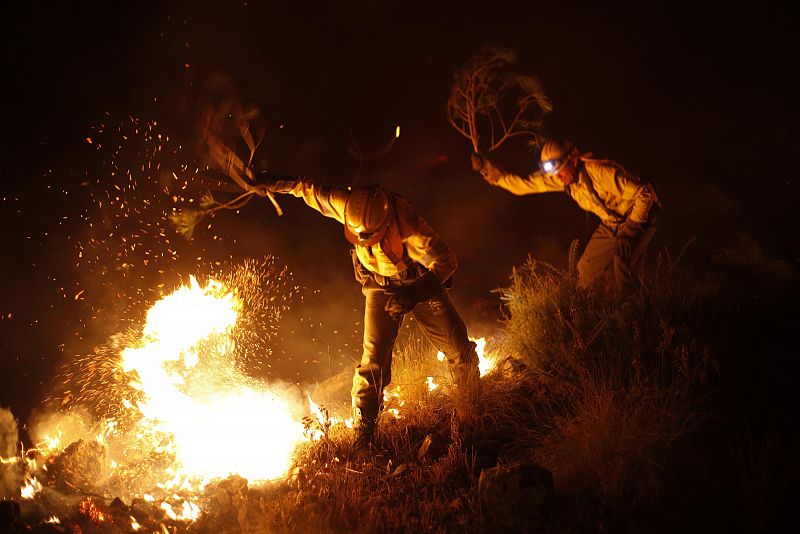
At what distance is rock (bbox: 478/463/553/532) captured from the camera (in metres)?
2.87

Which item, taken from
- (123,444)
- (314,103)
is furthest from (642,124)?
(123,444)

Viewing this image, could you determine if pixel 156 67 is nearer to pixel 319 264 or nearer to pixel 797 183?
pixel 319 264

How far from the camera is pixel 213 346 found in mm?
5621

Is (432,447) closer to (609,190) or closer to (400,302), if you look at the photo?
(400,302)

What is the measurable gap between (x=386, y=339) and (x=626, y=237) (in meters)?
2.51

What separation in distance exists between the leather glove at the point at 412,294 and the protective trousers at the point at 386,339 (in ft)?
0.39

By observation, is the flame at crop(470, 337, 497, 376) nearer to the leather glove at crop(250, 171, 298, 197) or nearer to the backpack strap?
the backpack strap

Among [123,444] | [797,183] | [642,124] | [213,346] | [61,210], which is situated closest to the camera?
[123,444]

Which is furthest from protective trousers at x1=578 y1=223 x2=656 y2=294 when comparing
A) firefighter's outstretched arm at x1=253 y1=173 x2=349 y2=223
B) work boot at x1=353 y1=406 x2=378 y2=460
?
firefighter's outstretched arm at x1=253 y1=173 x2=349 y2=223

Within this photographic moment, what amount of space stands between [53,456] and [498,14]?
12.1 metres

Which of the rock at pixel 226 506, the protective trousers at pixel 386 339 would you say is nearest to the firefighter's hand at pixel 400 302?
the protective trousers at pixel 386 339

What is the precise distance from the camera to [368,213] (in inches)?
155

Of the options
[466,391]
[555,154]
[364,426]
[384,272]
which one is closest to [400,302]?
[384,272]

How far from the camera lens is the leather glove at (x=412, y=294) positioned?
12.9 feet
